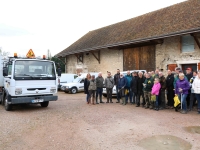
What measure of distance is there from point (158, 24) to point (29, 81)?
36.1ft

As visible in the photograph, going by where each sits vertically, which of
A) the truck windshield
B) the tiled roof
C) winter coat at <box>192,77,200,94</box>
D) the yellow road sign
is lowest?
winter coat at <box>192,77,200,94</box>

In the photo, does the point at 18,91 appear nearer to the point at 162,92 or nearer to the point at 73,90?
the point at 162,92

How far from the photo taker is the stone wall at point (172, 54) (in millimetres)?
12945

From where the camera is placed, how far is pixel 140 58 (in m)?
16.3

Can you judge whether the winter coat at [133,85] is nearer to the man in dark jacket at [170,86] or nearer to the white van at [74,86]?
the man in dark jacket at [170,86]

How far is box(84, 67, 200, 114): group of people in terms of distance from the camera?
27.9ft

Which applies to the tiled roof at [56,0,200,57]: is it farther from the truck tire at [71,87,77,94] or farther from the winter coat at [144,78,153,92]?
the winter coat at [144,78,153,92]

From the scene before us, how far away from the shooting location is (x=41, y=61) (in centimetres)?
930

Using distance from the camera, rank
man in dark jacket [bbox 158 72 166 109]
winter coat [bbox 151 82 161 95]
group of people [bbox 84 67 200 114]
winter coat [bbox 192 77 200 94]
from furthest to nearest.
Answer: man in dark jacket [bbox 158 72 166 109], winter coat [bbox 151 82 161 95], group of people [bbox 84 67 200 114], winter coat [bbox 192 77 200 94]

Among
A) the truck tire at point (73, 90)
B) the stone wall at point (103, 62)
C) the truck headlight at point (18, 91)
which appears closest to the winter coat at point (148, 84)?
the truck headlight at point (18, 91)

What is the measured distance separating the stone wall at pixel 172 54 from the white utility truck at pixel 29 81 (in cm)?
848

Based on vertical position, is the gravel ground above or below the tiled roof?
below

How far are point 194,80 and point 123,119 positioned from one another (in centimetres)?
343

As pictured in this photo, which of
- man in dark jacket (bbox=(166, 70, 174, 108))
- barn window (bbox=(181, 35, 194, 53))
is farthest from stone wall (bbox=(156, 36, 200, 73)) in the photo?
man in dark jacket (bbox=(166, 70, 174, 108))
